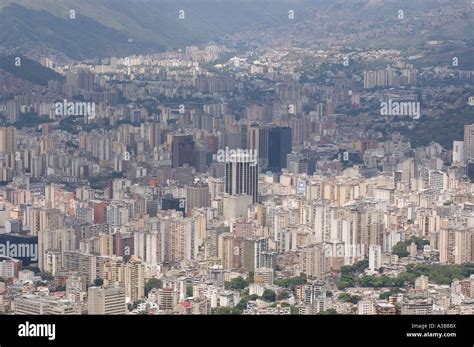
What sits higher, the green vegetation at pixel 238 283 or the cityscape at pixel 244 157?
the cityscape at pixel 244 157

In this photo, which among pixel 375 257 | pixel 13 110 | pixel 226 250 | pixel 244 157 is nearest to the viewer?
pixel 375 257

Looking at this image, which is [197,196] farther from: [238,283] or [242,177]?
[238,283]

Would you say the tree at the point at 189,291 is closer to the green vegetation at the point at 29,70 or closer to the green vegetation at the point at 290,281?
the green vegetation at the point at 290,281

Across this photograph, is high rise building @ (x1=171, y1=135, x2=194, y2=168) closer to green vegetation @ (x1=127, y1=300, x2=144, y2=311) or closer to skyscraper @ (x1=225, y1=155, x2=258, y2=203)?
skyscraper @ (x1=225, y1=155, x2=258, y2=203)

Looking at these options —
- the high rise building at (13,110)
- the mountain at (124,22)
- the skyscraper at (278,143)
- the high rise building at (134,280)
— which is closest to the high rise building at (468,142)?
the skyscraper at (278,143)

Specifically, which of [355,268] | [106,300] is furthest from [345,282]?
[106,300]

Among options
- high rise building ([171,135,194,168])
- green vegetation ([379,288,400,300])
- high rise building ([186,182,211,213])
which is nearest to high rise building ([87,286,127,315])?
green vegetation ([379,288,400,300])

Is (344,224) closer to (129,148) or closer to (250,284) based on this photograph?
(250,284)
